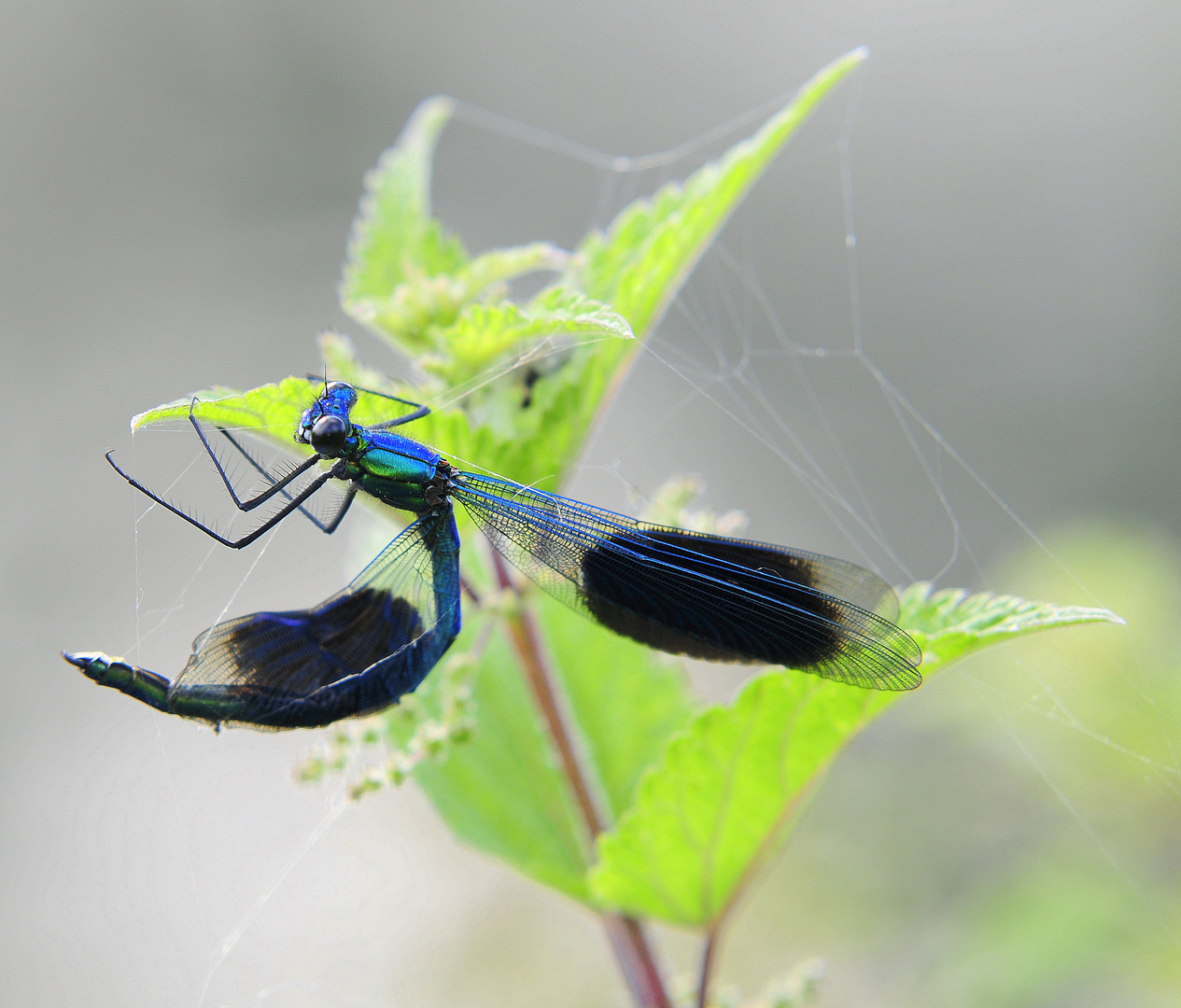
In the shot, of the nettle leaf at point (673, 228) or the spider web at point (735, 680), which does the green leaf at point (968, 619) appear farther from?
the nettle leaf at point (673, 228)

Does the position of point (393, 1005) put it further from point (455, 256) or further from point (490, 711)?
point (455, 256)

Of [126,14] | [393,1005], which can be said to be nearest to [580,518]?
[393,1005]

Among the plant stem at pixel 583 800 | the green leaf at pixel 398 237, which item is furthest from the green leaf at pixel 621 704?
the green leaf at pixel 398 237

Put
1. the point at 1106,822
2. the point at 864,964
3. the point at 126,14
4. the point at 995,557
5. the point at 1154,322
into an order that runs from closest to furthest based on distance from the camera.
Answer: the point at 1106,822 → the point at 864,964 → the point at 995,557 → the point at 1154,322 → the point at 126,14

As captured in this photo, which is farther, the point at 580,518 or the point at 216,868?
the point at 216,868

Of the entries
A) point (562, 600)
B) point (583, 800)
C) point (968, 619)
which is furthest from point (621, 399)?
point (968, 619)
